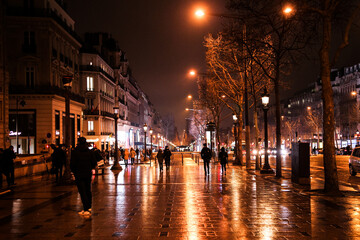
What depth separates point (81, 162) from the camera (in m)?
11.1

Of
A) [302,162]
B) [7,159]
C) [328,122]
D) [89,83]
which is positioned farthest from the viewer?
[89,83]

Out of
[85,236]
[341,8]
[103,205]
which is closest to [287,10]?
[341,8]

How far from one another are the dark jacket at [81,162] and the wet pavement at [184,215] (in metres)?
1.14

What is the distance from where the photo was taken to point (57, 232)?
885 centimetres

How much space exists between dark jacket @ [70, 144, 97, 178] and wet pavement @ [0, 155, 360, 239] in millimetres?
1141

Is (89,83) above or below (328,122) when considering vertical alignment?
above

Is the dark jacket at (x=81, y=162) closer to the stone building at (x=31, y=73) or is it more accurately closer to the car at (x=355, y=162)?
the car at (x=355, y=162)

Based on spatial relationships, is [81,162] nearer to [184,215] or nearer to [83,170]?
[83,170]

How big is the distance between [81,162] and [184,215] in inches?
122

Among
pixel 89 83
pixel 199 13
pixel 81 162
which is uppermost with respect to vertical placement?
pixel 89 83

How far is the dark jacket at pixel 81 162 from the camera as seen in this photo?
11.0 m

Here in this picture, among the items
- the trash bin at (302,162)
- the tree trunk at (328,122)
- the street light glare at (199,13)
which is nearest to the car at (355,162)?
the trash bin at (302,162)

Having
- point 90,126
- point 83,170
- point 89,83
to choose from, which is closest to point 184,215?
point 83,170

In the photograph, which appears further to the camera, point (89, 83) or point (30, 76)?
point (89, 83)
